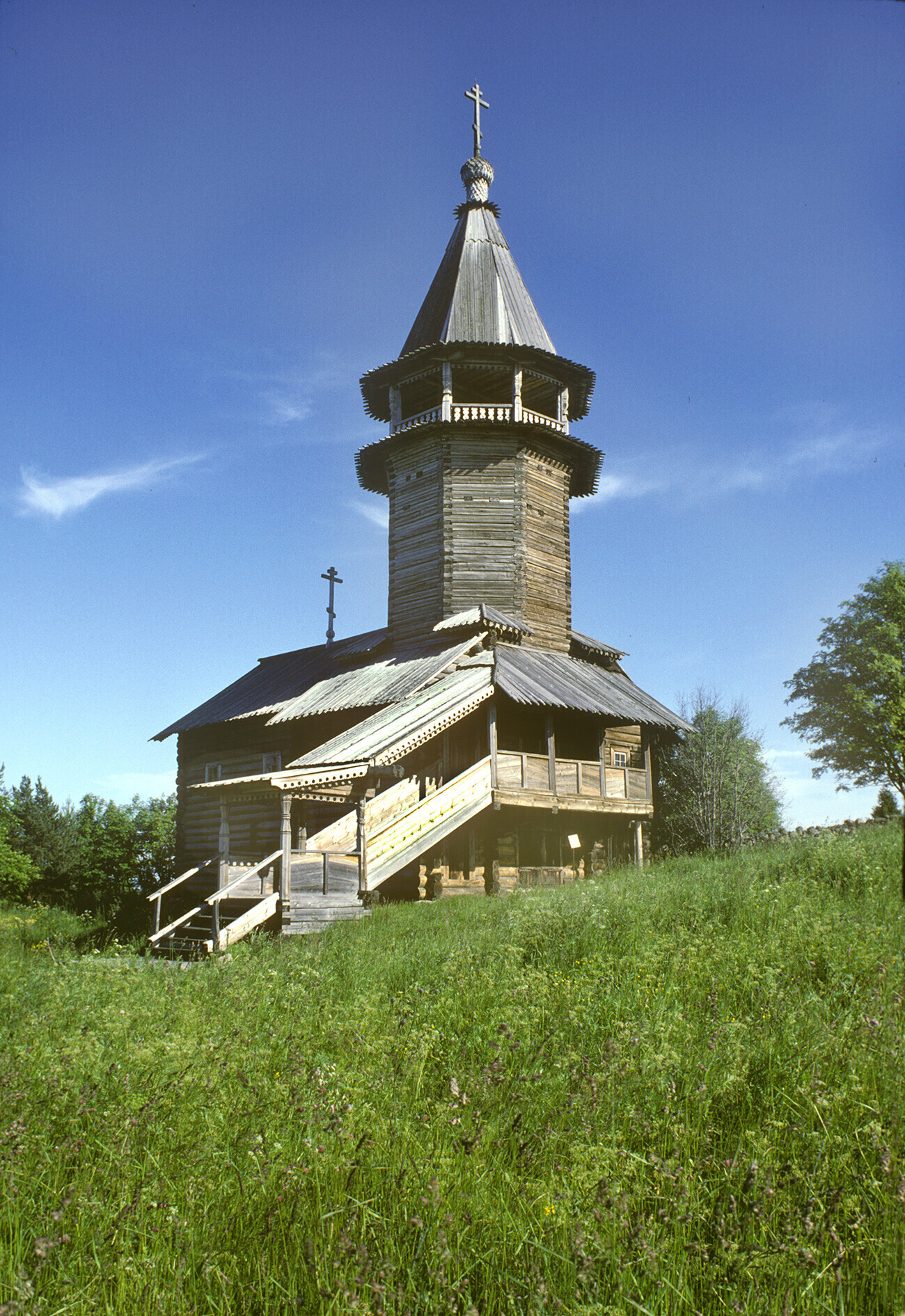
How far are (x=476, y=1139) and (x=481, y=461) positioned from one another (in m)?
23.1

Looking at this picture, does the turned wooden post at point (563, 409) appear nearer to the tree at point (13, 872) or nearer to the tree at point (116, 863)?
the tree at point (116, 863)

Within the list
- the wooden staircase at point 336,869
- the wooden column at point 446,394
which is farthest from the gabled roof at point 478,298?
the wooden staircase at point 336,869

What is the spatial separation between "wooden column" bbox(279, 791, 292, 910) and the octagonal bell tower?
386 inches

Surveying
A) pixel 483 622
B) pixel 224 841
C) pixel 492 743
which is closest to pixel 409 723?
pixel 492 743

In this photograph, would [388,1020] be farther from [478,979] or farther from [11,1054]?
[11,1054]

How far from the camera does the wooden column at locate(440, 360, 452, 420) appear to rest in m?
24.9

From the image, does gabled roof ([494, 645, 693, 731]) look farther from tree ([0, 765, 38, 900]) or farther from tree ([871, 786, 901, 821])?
tree ([0, 765, 38, 900])

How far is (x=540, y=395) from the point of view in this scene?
2764cm

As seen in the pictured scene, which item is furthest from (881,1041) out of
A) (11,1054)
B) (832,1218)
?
(11,1054)

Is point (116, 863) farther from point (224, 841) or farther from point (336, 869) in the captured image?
point (336, 869)

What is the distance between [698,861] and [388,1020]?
1087 centimetres

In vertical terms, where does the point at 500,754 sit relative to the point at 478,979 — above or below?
above

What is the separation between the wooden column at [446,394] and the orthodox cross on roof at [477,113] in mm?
9908

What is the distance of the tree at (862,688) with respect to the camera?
122 ft
